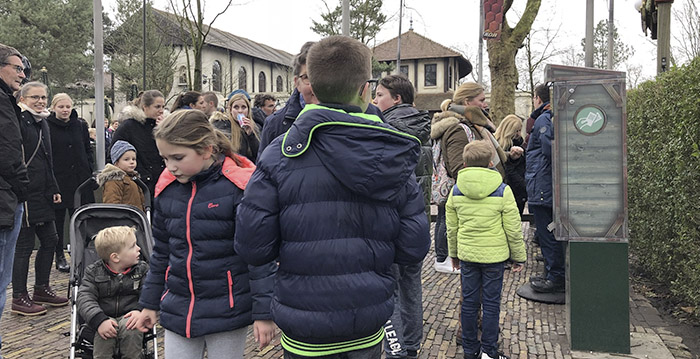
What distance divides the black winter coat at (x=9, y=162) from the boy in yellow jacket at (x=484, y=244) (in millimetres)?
3388

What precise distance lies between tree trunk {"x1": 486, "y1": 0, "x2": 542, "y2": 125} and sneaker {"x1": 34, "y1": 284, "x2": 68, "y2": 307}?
42.5 feet

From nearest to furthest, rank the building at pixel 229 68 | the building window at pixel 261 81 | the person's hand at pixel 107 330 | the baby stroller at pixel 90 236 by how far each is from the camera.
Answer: the person's hand at pixel 107 330 < the baby stroller at pixel 90 236 < the building at pixel 229 68 < the building window at pixel 261 81

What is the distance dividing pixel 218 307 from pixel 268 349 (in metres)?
2.22

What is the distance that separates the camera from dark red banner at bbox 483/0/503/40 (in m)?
15.3

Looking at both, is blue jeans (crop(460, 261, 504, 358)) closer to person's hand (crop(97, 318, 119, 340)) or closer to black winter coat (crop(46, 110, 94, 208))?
person's hand (crop(97, 318, 119, 340))

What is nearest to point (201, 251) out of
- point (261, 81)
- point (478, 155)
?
point (478, 155)

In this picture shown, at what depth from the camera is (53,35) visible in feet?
143

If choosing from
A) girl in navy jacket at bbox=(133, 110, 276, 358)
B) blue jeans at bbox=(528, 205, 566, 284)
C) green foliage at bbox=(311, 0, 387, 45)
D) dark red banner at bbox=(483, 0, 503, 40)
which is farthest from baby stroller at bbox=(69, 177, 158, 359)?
green foliage at bbox=(311, 0, 387, 45)

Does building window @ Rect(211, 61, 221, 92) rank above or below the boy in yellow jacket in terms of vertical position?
above

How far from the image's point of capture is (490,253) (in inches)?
169

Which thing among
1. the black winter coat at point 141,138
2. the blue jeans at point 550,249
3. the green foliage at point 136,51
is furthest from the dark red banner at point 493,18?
the green foliage at point 136,51

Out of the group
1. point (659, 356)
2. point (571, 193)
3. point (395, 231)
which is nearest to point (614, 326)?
point (659, 356)

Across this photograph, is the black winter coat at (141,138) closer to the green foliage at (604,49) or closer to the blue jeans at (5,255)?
the blue jeans at (5,255)

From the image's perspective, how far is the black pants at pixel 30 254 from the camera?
5.78 meters
